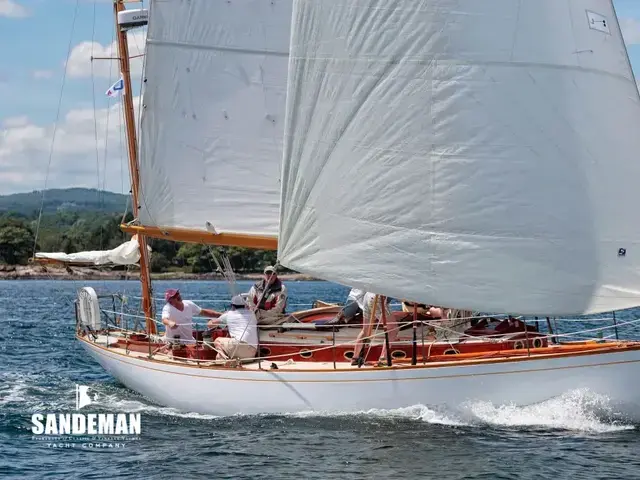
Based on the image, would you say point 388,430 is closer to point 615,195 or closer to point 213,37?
point 615,195

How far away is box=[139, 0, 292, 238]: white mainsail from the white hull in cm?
340

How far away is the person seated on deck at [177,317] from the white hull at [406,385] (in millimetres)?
1262

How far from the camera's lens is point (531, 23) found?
50.8 feet

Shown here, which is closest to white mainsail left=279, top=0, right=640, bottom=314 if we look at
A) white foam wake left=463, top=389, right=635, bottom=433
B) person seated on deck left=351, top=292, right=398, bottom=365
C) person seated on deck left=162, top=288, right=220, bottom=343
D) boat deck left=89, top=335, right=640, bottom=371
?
boat deck left=89, top=335, right=640, bottom=371

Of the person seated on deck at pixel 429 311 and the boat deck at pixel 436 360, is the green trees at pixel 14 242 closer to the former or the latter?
the boat deck at pixel 436 360

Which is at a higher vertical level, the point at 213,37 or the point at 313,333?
the point at 213,37

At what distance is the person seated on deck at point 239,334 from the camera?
17609 mm

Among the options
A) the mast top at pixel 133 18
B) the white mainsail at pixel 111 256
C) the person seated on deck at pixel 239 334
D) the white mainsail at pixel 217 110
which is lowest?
the person seated on deck at pixel 239 334

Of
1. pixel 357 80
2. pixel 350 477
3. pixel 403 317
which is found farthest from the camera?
pixel 403 317

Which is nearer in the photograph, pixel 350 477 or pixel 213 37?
pixel 350 477

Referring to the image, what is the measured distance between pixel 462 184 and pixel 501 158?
693 mm

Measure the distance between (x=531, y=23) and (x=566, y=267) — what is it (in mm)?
3675

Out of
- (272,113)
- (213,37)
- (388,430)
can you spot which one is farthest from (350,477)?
(213,37)

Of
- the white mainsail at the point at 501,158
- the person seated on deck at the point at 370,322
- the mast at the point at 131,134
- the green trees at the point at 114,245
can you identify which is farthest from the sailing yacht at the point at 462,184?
the green trees at the point at 114,245
